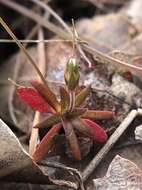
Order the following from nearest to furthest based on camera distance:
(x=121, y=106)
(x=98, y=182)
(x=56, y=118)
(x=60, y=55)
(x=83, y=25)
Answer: (x=98, y=182), (x=56, y=118), (x=121, y=106), (x=60, y=55), (x=83, y=25)

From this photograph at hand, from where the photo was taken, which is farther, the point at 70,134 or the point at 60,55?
the point at 60,55

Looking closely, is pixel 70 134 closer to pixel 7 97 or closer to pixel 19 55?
pixel 7 97

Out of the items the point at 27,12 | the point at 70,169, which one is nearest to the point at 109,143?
the point at 70,169

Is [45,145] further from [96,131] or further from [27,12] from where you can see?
[27,12]

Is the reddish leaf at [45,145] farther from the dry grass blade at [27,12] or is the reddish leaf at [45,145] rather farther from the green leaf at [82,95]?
the dry grass blade at [27,12]

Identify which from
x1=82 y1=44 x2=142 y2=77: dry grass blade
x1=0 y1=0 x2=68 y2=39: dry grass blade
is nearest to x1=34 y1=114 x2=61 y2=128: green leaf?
x1=82 y1=44 x2=142 y2=77: dry grass blade

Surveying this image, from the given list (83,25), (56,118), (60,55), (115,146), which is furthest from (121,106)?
(83,25)

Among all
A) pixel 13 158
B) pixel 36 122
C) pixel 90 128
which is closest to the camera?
pixel 13 158

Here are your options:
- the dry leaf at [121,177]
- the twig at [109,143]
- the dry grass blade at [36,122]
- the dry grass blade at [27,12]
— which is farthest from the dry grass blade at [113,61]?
the dry grass blade at [27,12]
